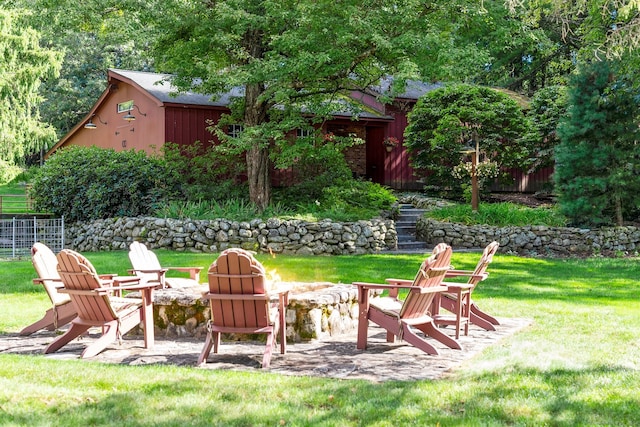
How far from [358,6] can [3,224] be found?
9.89m

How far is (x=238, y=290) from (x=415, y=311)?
1583 mm

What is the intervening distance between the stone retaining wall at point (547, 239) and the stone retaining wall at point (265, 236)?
8.01ft

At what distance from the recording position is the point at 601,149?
1667 centimetres

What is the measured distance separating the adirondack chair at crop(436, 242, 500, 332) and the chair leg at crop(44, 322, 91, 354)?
326 cm

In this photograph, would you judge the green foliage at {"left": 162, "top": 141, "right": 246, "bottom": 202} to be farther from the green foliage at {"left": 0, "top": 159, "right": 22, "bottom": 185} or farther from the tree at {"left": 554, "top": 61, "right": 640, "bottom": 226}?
the tree at {"left": 554, "top": 61, "right": 640, "bottom": 226}

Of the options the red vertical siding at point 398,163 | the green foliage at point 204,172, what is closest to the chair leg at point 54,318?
the green foliage at point 204,172

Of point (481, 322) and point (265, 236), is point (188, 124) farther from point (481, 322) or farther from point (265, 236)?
point (481, 322)

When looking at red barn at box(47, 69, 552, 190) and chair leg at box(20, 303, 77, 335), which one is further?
red barn at box(47, 69, 552, 190)

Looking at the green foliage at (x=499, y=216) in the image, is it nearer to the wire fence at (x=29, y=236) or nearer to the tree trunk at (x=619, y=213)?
the tree trunk at (x=619, y=213)

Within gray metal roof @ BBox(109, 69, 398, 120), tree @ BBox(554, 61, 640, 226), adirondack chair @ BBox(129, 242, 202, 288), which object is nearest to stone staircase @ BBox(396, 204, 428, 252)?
gray metal roof @ BBox(109, 69, 398, 120)

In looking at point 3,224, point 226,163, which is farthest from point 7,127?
point 226,163

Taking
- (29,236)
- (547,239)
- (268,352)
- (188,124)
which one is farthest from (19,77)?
(268,352)

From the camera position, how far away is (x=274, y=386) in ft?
15.3

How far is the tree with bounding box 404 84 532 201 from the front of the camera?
67.8 ft
